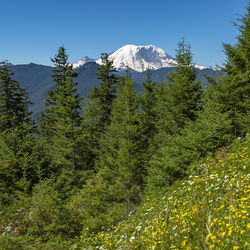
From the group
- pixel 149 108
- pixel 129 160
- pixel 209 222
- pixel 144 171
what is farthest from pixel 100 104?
pixel 209 222

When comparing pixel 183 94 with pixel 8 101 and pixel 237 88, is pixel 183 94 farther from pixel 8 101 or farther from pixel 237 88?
pixel 8 101

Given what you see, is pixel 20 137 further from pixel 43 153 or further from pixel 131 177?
pixel 131 177

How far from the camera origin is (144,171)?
19.5 m

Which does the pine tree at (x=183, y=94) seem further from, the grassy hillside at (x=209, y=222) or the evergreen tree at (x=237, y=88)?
the grassy hillside at (x=209, y=222)

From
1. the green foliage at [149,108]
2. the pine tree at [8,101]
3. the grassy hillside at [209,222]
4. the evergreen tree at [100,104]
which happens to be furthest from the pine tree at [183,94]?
the pine tree at [8,101]

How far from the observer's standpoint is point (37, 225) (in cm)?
818

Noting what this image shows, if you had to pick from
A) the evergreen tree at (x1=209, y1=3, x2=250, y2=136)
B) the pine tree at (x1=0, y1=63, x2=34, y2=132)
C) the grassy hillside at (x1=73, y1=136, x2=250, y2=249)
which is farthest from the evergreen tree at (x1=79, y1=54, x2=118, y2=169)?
the grassy hillside at (x1=73, y1=136, x2=250, y2=249)

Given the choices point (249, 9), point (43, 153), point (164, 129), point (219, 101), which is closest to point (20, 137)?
point (43, 153)

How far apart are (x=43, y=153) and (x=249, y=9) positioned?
60.1 ft

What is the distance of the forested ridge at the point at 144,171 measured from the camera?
4.17 m

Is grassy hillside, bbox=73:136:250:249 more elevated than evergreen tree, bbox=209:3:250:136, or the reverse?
evergreen tree, bbox=209:3:250:136

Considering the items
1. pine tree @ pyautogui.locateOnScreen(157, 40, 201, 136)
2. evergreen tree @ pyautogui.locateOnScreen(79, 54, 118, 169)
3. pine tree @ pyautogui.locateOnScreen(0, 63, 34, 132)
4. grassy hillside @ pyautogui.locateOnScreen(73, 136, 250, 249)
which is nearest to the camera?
grassy hillside @ pyautogui.locateOnScreen(73, 136, 250, 249)

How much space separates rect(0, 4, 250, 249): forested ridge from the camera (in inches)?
164

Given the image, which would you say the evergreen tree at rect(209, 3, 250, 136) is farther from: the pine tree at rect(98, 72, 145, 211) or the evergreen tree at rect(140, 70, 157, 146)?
the evergreen tree at rect(140, 70, 157, 146)
